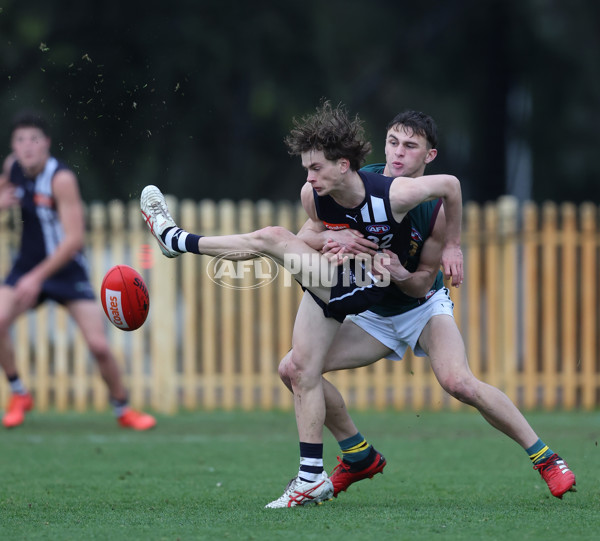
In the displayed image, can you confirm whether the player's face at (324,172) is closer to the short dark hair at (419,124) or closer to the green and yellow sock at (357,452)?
the short dark hair at (419,124)

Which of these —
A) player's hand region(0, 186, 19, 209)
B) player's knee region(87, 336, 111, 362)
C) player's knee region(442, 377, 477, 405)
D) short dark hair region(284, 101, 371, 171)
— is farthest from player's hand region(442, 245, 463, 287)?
player's hand region(0, 186, 19, 209)

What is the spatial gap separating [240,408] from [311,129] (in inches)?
253

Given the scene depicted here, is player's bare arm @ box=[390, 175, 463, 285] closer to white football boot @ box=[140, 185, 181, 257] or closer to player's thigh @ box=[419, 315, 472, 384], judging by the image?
player's thigh @ box=[419, 315, 472, 384]

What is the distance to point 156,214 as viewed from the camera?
18.3 feet

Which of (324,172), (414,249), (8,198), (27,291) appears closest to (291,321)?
(27,291)

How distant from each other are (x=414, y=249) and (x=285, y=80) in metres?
11.7

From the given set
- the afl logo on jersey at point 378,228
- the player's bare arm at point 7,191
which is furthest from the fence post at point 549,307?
the afl logo on jersey at point 378,228

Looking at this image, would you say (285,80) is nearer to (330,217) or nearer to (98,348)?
(98,348)

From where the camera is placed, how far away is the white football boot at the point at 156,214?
548 centimetres

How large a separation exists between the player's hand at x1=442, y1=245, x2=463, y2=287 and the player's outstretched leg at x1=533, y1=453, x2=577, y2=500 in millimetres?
1040

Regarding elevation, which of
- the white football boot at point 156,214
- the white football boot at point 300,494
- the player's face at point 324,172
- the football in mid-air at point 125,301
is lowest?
the white football boot at point 300,494

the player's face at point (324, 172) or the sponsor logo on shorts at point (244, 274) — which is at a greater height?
Answer: the player's face at point (324, 172)

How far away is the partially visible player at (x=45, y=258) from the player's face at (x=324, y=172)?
408 cm

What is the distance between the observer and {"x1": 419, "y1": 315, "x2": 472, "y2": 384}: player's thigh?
5.35 meters
